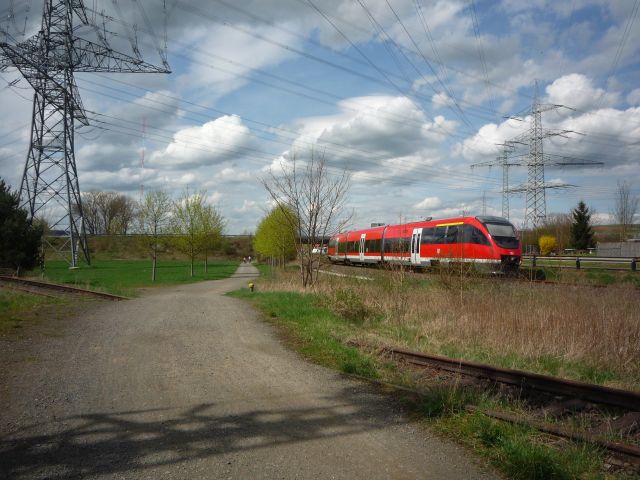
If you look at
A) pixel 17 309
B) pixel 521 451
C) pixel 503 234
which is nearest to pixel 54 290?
pixel 17 309

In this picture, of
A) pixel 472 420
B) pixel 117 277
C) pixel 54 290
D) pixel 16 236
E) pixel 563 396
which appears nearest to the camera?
pixel 472 420

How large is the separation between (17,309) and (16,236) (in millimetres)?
21919

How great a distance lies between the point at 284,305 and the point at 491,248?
11678 mm

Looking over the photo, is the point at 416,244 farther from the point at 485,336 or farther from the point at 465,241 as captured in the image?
the point at 485,336

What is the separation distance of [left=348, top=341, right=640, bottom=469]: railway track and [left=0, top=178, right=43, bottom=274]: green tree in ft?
102

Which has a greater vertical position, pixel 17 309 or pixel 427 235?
pixel 427 235

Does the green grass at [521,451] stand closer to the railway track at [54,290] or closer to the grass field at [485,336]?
the grass field at [485,336]

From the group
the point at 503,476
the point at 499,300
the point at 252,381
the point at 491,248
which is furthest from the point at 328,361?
the point at 491,248

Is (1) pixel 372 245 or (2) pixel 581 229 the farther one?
(2) pixel 581 229

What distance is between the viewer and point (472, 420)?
5309 millimetres

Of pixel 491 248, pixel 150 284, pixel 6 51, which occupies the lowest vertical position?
pixel 150 284

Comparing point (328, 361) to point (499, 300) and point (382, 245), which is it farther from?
point (382, 245)

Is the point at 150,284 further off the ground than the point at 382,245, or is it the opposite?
the point at 382,245

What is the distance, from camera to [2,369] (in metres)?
7.31
